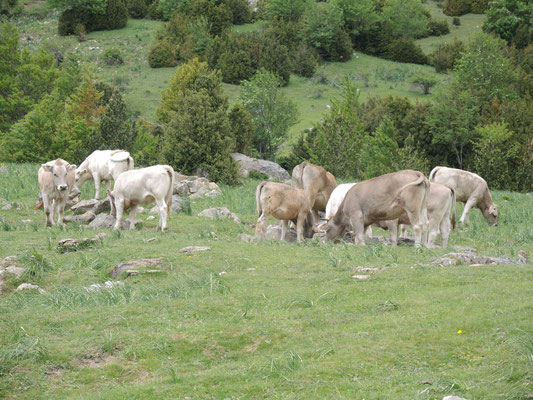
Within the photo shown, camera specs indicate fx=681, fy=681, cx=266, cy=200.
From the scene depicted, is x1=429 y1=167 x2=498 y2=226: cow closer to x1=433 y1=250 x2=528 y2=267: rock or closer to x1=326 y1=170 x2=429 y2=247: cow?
x1=326 y1=170 x2=429 y2=247: cow

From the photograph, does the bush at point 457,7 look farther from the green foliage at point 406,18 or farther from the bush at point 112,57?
the bush at point 112,57

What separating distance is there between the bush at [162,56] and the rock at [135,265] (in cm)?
6132

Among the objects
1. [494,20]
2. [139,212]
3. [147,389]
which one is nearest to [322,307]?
[147,389]

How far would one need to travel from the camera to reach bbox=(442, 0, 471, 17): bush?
319 ft

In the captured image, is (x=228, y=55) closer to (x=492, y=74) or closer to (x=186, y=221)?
(x=492, y=74)

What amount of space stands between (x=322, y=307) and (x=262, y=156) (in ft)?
148

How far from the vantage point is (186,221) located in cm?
2077

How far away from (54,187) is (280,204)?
22.8ft

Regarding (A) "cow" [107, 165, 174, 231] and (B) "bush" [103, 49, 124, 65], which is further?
(B) "bush" [103, 49, 124, 65]

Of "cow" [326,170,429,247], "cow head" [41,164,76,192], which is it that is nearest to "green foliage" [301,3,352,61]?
"cow head" [41,164,76,192]

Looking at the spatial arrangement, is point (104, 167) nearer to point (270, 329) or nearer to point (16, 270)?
point (16, 270)

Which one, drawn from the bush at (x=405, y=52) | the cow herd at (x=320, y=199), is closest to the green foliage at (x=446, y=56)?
the bush at (x=405, y=52)

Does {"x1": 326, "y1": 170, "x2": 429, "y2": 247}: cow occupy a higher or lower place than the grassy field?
lower

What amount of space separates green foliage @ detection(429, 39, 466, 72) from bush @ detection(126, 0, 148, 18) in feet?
131
